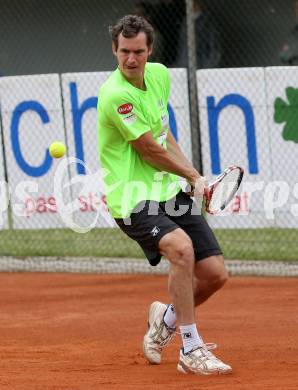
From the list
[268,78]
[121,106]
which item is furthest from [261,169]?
[121,106]

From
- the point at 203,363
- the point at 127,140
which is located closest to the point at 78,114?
the point at 127,140

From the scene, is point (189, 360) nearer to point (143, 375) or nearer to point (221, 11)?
point (143, 375)

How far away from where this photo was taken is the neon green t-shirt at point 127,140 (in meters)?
6.92

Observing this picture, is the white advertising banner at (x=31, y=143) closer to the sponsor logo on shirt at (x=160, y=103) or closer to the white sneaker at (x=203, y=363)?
the sponsor logo on shirt at (x=160, y=103)

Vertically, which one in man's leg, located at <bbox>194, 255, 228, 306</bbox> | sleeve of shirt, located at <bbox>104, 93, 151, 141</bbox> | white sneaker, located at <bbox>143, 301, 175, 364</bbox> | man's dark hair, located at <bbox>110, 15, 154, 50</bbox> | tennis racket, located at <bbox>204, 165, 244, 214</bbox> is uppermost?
man's dark hair, located at <bbox>110, 15, 154, 50</bbox>

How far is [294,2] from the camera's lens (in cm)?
1492

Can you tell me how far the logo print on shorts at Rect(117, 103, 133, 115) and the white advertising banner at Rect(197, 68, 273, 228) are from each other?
15.3 ft

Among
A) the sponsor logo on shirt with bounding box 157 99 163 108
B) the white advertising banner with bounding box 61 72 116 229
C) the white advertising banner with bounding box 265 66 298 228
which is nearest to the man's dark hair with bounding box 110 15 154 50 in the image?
the sponsor logo on shirt with bounding box 157 99 163 108

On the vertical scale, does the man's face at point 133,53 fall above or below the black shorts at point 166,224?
above

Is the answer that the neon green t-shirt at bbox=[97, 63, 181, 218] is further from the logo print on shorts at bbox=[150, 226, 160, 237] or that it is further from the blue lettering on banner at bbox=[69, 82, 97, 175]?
the blue lettering on banner at bbox=[69, 82, 97, 175]

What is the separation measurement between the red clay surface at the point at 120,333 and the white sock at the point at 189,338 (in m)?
0.17

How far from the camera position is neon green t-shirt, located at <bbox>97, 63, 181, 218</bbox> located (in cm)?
692

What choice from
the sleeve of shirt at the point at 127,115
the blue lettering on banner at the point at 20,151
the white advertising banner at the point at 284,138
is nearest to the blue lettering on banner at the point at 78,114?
the blue lettering on banner at the point at 20,151

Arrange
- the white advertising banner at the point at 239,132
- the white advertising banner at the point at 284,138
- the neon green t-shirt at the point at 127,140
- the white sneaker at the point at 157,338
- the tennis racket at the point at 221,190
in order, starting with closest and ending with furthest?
the neon green t-shirt at the point at 127,140
the tennis racket at the point at 221,190
the white sneaker at the point at 157,338
the white advertising banner at the point at 284,138
the white advertising banner at the point at 239,132
